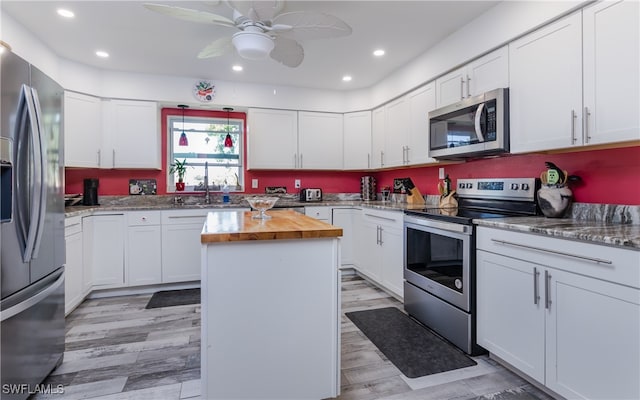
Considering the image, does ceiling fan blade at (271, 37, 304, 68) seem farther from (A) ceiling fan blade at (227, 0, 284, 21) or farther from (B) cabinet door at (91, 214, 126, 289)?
(B) cabinet door at (91, 214, 126, 289)

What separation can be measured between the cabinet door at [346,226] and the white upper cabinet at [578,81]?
2.19m

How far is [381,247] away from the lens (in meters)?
3.48

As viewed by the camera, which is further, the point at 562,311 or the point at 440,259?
the point at 440,259

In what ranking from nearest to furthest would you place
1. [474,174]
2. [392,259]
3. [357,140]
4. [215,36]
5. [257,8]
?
[257,8] → [215,36] → [474,174] → [392,259] → [357,140]

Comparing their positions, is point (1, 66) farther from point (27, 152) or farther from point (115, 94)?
point (115, 94)

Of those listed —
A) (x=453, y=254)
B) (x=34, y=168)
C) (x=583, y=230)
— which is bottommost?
(x=453, y=254)

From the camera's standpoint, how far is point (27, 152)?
1.63 meters

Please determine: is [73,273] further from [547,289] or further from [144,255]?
[547,289]

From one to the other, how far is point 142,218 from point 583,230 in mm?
3773

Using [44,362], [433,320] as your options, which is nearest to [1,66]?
[44,362]

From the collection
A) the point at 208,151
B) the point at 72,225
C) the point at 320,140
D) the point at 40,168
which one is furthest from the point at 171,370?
the point at 320,140

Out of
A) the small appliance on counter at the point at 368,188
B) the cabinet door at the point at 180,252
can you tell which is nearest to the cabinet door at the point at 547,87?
the small appliance on counter at the point at 368,188

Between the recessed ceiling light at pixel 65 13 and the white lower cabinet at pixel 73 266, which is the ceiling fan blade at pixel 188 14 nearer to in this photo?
the recessed ceiling light at pixel 65 13

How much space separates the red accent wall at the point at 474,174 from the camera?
1942mm
